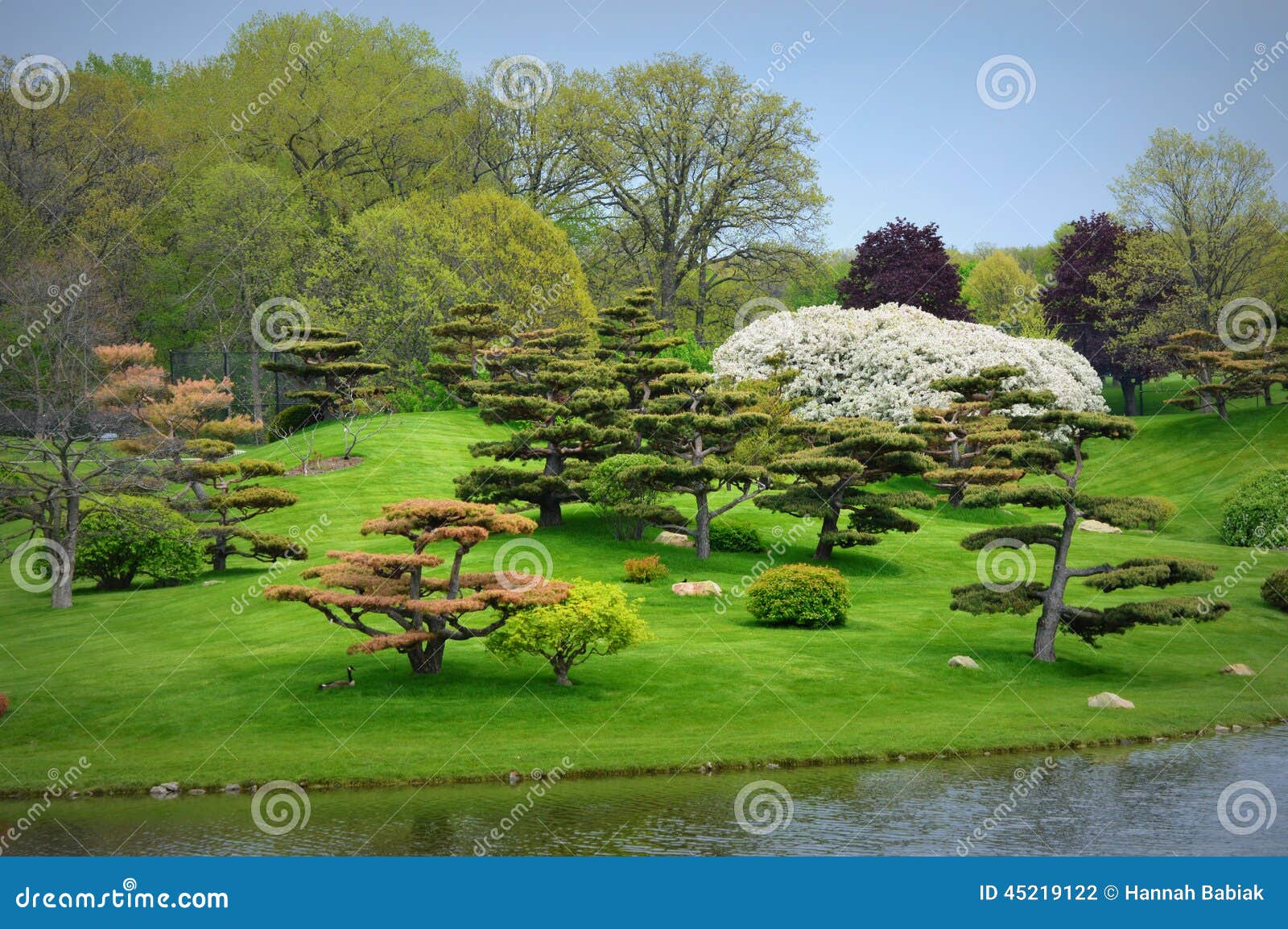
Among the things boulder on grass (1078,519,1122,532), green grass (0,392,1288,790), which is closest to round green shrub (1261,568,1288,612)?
green grass (0,392,1288,790)

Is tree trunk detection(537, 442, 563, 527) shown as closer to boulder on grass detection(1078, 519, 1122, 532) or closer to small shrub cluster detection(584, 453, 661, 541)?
small shrub cluster detection(584, 453, 661, 541)

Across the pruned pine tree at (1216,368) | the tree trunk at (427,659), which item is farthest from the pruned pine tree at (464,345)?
the pruned pine tree at (1216,368)

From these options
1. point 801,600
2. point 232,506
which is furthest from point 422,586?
point 232,506

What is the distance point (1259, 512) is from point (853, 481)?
15.3 meters

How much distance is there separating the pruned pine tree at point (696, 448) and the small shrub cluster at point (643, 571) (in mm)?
2560

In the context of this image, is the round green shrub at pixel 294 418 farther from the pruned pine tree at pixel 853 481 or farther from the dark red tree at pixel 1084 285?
the dark red tree at pixel 1084 285

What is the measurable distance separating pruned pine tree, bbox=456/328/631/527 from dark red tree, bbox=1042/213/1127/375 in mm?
46023

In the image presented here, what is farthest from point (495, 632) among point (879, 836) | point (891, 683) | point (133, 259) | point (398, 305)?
point (133, 259)

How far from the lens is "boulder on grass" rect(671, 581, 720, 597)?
96.8 feet

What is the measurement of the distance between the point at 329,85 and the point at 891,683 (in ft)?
175

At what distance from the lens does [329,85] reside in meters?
63.7

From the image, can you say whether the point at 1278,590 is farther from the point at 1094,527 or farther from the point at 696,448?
the point at 696,448

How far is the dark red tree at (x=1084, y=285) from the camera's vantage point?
73188 millimetres

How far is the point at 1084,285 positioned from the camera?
75250 mm
